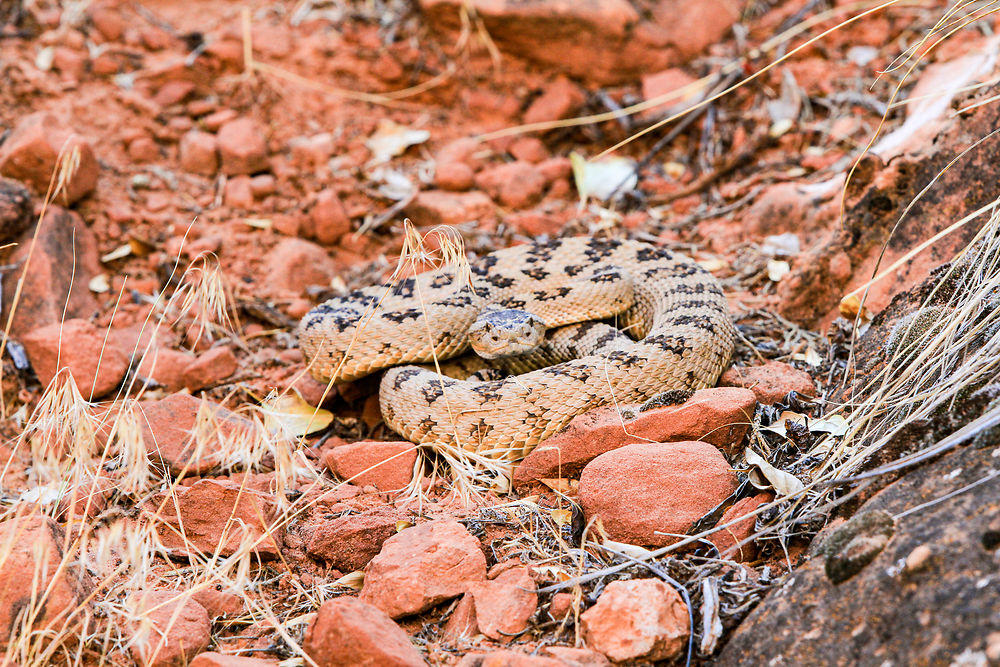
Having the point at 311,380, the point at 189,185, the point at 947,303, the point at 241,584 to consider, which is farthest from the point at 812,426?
the point at 189,185

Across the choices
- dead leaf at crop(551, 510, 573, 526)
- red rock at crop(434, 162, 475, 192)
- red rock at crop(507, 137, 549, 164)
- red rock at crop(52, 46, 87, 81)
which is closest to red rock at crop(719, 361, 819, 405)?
dead leaf at crop(551, 510, 573, 526)

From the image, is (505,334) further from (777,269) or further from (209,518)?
(777,269)

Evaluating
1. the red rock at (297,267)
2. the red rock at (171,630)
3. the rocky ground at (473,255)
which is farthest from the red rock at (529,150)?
the red rock at (171,630)

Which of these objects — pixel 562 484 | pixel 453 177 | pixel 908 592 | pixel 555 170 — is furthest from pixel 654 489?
pixel 555 170

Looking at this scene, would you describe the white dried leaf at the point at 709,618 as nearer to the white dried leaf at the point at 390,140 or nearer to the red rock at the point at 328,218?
the red rock at the point at 328,218

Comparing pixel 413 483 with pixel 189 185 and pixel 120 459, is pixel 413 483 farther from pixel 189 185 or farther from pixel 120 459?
pixel 189 185

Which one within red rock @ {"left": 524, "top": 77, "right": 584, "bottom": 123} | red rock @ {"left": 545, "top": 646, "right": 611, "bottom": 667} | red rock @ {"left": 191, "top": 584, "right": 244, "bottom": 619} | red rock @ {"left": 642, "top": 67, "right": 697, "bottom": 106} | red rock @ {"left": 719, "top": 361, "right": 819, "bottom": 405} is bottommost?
red rock @ {"left": 191, "top": 584, "right": 244, "bottom": 619}

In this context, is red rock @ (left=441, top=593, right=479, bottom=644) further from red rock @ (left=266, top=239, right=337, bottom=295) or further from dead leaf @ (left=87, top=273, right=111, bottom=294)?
dead leaf @ (left=87, top=273, right=111, bottom=294)
